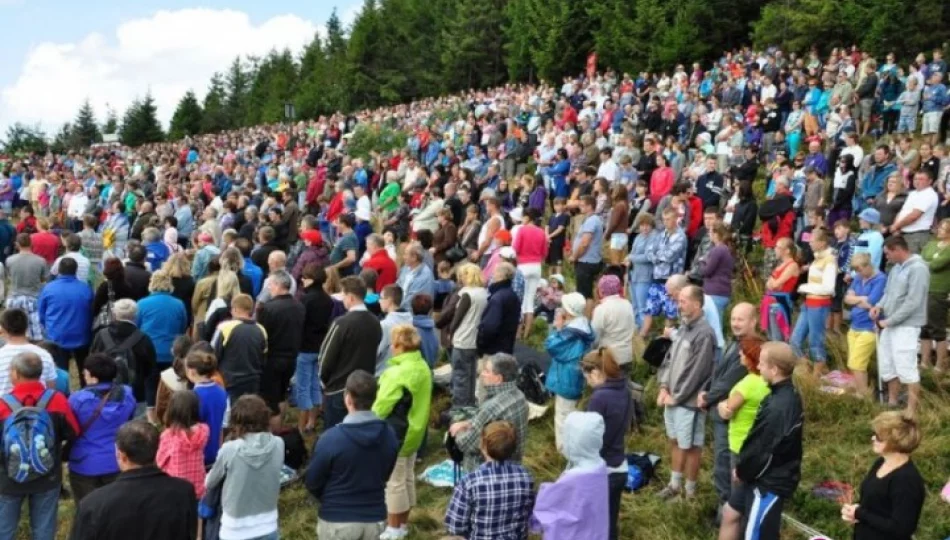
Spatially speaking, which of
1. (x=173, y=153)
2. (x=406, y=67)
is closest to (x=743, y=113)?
(x=173, y=153)

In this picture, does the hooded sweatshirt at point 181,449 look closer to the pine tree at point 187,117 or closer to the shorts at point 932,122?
the shorts at point 932,122

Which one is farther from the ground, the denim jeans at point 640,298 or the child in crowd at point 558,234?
the child in crowd at point 558,234

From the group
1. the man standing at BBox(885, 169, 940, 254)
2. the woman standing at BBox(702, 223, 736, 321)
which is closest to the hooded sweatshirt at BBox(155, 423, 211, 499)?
the woman standing at BBox(702, 223, 736, 321)

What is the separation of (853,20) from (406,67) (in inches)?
1224

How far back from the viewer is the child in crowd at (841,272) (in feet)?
31.1

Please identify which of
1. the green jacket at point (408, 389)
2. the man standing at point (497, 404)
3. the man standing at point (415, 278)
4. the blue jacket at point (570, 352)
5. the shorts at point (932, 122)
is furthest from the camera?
the shorts at point (932, 122)

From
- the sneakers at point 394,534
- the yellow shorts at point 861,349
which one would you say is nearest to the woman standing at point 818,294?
the yellow shorts at point 861,349

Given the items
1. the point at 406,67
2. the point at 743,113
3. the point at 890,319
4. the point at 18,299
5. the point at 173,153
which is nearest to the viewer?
the point at 890,319

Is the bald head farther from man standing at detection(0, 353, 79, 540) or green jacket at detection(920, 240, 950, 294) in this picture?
man standing at detection(0, 353, 79, 540)

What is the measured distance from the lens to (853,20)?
30.1m

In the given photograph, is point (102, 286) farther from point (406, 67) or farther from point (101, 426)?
point (406, 67)

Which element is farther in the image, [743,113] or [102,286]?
[743,113]

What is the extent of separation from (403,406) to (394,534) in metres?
1.01

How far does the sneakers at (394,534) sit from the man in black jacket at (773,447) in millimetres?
2589
